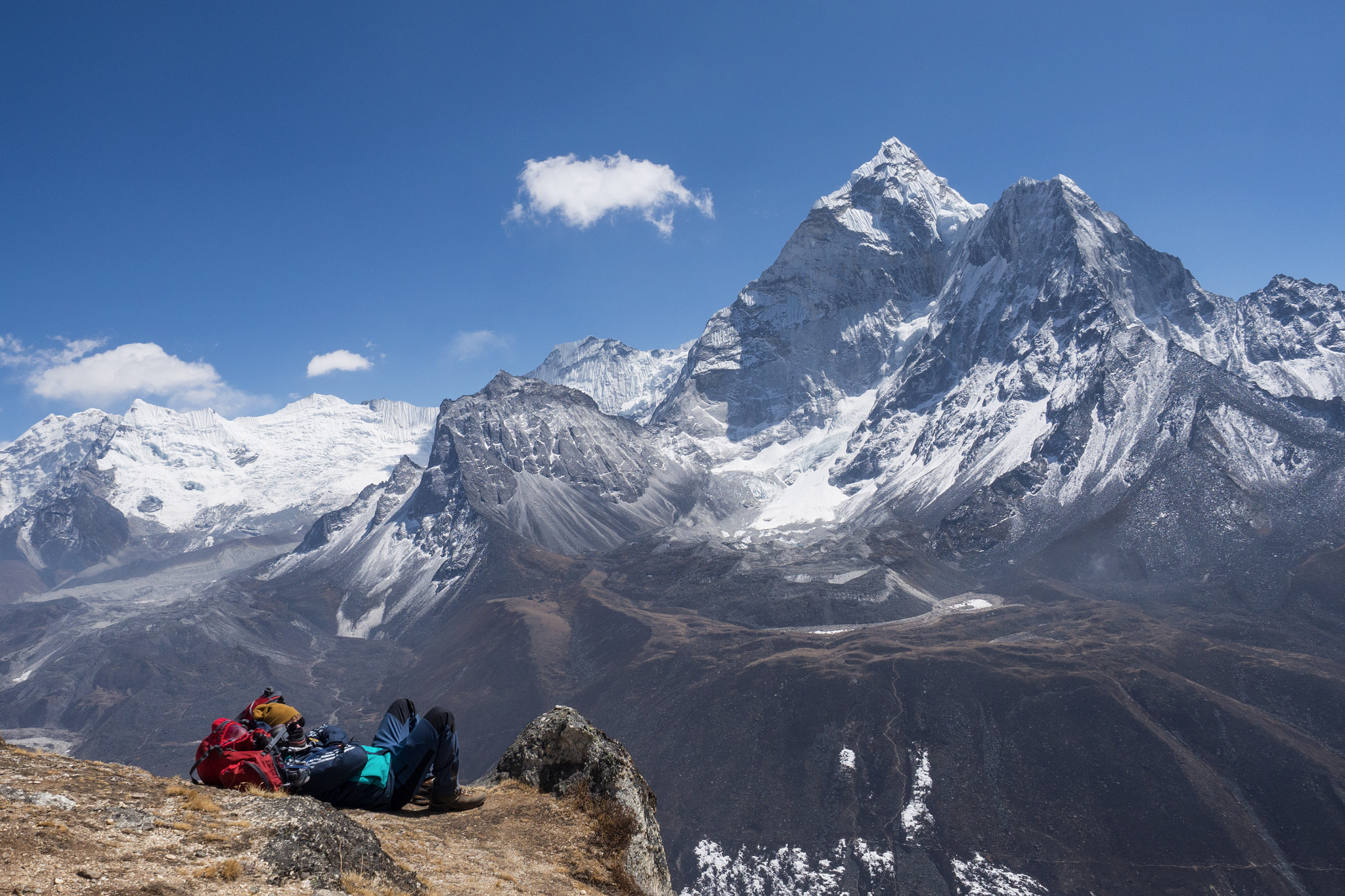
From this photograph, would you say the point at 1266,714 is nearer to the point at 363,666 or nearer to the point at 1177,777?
the point at 1177,777

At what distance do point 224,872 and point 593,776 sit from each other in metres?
7.26

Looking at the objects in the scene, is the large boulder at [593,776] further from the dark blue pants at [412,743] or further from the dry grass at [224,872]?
the dry grass at [224,872]

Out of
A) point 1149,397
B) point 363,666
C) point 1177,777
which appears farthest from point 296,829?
point 1149,397

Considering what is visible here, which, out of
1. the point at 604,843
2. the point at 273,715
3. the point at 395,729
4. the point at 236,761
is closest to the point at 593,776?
the point at 604,843

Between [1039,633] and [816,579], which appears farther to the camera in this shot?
[816,579]

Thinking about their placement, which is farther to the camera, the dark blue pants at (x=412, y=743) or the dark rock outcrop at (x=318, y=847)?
the dark blue pants at (x=412, y=743)

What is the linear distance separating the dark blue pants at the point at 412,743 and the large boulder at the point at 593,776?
1.64 meters

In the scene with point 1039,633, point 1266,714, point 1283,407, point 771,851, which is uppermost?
point 1283,407

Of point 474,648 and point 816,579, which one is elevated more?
point 816,579

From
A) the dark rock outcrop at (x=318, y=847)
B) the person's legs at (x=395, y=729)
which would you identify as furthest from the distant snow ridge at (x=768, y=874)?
the dark rock outcrop at (x=318, y=847)

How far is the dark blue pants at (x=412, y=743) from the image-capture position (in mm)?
11367

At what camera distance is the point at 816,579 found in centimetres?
17000

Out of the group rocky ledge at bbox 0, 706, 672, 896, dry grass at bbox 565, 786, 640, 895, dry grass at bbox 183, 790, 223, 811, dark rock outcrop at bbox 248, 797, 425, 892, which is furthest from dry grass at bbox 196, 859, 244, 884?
dry grass at bbox 565, 786, 640, 895

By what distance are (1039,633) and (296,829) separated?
135 m
